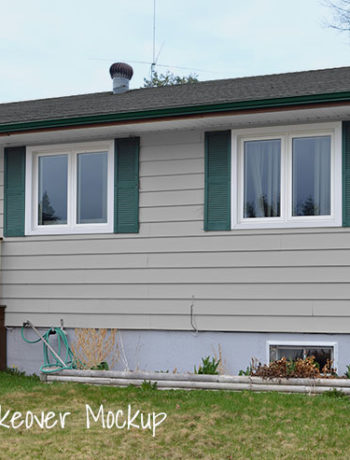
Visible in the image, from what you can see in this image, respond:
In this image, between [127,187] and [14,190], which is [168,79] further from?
[127,187]

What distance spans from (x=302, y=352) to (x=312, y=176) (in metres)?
2.05

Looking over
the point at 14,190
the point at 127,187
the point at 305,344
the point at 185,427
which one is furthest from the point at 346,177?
the point at 14,190

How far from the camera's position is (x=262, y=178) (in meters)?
7.91

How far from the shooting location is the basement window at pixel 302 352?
24.8 feet

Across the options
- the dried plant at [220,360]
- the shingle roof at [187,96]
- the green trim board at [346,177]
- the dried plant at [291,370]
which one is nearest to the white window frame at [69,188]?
the shingle roof at [187,96]

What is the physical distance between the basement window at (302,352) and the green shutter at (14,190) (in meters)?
3.70

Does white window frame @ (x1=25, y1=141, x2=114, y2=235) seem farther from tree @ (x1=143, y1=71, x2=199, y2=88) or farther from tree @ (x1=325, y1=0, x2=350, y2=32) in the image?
tree @ (x1=143, y1=71, x2=199, y2=88)

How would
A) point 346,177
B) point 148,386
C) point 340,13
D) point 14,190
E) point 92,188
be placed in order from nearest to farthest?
point 148,386 → point 346,177 → point 92,188 → point 14,190 → point 340,13

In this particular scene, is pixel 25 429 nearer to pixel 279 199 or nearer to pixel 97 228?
pixel 97 228

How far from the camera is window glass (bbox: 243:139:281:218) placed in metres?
7.86

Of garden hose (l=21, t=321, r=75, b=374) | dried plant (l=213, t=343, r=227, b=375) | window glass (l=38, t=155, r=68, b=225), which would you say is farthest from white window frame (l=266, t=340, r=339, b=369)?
window glass (l=38, t=155, r=68, b=225)

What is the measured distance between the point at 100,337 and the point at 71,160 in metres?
2.34

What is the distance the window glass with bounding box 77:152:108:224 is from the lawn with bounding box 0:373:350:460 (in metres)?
2.39

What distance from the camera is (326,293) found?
7.51 meters
